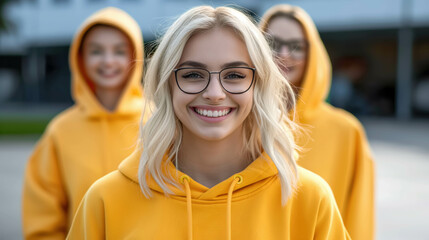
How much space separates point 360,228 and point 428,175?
7285 mm

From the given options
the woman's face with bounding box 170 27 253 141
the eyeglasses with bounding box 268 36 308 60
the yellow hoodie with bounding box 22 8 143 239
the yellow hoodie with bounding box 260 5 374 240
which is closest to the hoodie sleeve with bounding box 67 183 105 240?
the woman's face with bounding box 170 27 253 141

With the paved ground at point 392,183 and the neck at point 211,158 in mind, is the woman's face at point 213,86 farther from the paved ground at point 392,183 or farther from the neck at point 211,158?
the paved ground at point 392,183

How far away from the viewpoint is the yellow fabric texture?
1773 millimetres

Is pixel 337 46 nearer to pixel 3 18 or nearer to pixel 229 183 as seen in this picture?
pixel 3 18

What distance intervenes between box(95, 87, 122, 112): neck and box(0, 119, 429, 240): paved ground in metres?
3.27

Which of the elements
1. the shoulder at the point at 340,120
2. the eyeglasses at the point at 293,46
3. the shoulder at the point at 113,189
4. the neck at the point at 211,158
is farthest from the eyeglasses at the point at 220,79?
the shoulder at the point at 340,120

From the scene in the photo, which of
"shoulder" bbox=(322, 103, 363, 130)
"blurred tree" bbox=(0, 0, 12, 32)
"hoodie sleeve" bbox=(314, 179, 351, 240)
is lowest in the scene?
"hoodie sleeve" bbox=(314, 179, 351, 240)

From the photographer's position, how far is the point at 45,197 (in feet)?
9.75

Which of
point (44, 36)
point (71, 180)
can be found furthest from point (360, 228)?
point (44, 36)

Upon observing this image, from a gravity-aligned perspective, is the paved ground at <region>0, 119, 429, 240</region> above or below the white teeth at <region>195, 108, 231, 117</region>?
below

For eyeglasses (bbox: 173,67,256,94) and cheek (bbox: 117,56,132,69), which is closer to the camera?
eyeglasses (bbox: 173,67,256,94)

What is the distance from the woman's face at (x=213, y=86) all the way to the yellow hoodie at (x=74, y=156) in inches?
42.8

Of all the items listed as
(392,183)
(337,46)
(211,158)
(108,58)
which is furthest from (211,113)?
(337,46)

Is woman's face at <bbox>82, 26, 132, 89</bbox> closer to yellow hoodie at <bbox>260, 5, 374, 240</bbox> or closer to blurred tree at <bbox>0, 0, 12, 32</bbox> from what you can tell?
yellow hoodie at <bbox>260, 5, 374, 240</bbox>
